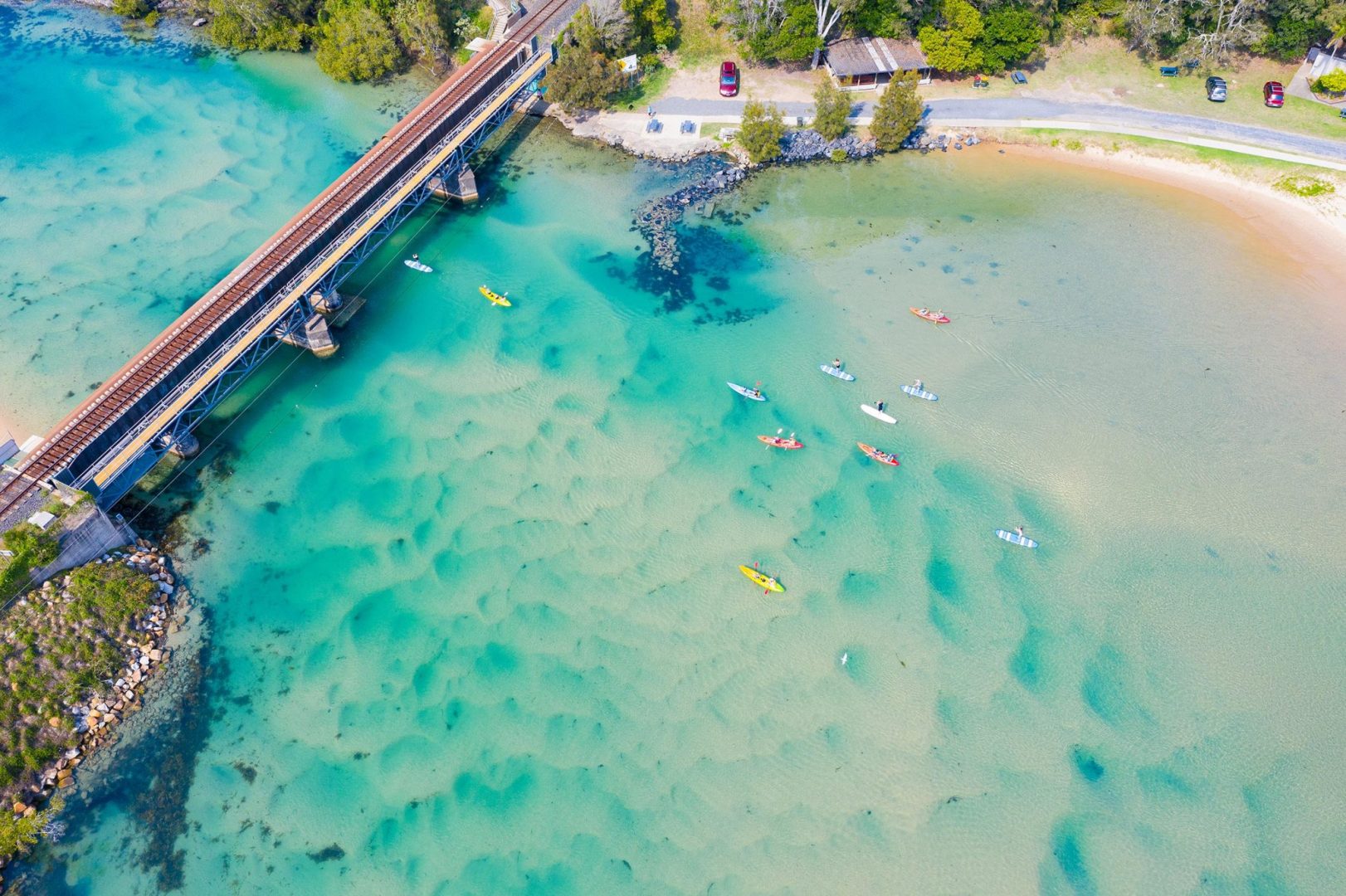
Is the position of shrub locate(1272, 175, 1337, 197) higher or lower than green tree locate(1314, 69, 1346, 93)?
lower

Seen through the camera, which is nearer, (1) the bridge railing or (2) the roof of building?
(1) the bridge railing

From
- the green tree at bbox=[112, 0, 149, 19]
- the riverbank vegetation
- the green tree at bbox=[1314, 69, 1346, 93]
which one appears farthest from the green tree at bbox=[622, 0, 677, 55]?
the riverbank vegetation

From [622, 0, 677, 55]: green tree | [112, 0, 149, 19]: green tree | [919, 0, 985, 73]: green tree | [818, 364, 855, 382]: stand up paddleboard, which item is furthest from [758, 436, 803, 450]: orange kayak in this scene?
[112, 0, 149, 19]: green tree

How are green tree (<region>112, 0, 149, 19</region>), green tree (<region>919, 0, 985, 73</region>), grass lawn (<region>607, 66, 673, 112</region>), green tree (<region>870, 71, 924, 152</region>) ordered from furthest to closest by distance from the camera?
1. green tree (<region>112, 0, 149, 19</region>)
2. grass lawn (<region>607, 66, 673, 112</region>)
3. green tree (<region>919, 0, 985, 73</region>)
4. green tree (<region>870, 71, 924, 152</region>)

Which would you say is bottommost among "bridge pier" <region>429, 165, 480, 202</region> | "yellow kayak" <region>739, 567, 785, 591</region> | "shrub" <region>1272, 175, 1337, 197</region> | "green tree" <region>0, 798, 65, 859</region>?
"green tree" <region>0, 798, 65, 859</region>

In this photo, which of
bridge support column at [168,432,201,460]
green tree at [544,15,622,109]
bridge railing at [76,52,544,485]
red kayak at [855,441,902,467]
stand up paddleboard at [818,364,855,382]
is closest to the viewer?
bridge railing at [76,52,544,485]

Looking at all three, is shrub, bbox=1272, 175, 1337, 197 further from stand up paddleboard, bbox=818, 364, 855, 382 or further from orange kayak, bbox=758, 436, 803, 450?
orange kayak, bbox=758, 436, 803, 450
